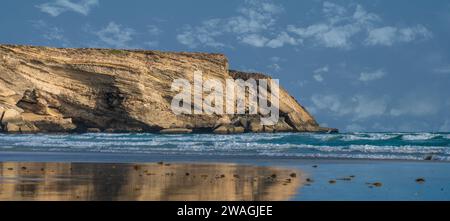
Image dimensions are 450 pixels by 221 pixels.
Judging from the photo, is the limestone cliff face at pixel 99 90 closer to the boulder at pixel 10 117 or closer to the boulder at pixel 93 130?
the boulder at pixel 93 130

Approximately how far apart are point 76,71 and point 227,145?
22017 mm

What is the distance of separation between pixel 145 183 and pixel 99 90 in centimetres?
3568

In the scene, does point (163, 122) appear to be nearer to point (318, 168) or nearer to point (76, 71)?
point (76, 71)

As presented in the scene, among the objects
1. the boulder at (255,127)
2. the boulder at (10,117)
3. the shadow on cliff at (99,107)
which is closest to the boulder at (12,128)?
the boulder at (10,117)

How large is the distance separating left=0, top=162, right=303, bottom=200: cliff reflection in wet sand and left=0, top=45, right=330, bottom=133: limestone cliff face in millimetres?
30910

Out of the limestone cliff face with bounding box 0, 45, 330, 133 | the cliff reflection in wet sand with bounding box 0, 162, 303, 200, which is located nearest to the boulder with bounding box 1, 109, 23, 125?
the limestone cliff face with bounding box 0, 45, 330, 133

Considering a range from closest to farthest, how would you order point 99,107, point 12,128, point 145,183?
1. point 145,183
2. point 12,128
3. point 99,107

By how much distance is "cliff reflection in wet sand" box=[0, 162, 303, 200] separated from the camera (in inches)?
313

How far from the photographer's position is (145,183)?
9508 millimetres

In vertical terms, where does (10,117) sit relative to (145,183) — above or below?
above

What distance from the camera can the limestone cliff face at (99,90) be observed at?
4259 cm

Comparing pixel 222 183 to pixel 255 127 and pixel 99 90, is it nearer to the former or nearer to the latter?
pixel 99 90

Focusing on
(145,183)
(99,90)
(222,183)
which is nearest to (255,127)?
(99,90)

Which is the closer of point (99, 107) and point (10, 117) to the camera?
point (10, 117)
